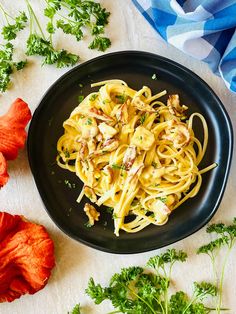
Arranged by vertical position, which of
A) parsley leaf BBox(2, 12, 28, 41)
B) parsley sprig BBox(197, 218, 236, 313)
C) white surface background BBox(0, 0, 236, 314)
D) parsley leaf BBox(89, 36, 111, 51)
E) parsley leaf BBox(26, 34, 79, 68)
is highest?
parsley leaf BBox(2, 12, 28, 41)

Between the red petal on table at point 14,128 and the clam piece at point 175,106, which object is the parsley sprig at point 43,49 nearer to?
the red petal on table at point 14,128

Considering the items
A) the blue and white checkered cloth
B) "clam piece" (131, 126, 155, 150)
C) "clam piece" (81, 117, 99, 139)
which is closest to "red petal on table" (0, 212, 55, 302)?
"clam piece" (81, 117, 99, 139)

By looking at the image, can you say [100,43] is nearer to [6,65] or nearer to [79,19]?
[79,19]

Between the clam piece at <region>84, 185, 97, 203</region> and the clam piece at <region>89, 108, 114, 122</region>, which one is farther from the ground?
the clam piece at <region>89, 108, 114, 122</region>

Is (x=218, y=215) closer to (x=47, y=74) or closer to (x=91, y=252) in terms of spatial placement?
(x=91, y=252)

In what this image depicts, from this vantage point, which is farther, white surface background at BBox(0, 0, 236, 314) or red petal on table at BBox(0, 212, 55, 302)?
white surface background at BBox(0, 0, 236, 314)

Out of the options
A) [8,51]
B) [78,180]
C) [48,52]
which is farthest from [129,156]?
[8,51]

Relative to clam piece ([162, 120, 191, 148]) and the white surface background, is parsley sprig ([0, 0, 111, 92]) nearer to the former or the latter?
the white surface background
